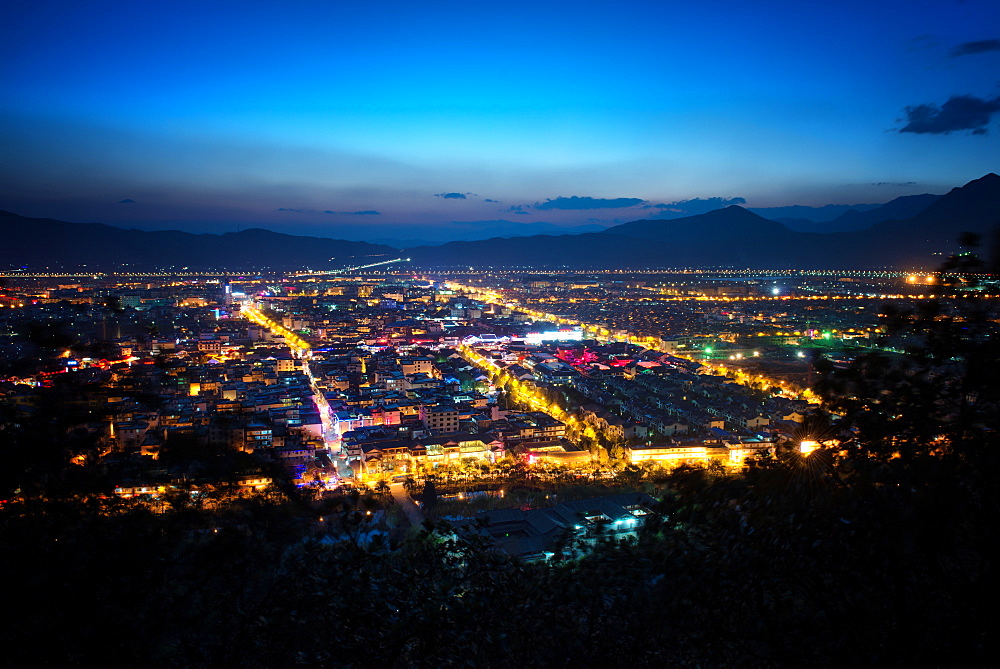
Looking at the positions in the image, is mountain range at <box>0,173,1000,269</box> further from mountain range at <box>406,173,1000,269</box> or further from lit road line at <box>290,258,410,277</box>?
lit road line at <box>290,258,410,277</box>

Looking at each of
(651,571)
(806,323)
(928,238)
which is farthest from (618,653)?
(928,238)

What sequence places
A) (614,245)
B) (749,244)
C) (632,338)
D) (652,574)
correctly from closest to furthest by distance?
(652,574)
(632,338)
(749,244)
(614,245)

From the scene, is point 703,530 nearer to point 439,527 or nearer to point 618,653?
point 618,653

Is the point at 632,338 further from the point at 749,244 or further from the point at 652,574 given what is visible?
the point at 749,244

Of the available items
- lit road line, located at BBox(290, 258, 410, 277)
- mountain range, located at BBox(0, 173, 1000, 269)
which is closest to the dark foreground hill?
mountain range, located at BBox(0, 173, 1000, 269)

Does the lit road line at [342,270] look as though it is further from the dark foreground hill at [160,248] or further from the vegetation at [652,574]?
the vegetation at [652,574]

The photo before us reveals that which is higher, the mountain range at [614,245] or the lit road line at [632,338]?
the mountain range at [614,245]

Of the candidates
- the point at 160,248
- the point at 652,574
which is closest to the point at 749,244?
the point at 160,248

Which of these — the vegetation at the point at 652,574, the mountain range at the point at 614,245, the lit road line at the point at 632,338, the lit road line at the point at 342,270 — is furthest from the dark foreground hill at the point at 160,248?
the lit road line at the point at 632,338
